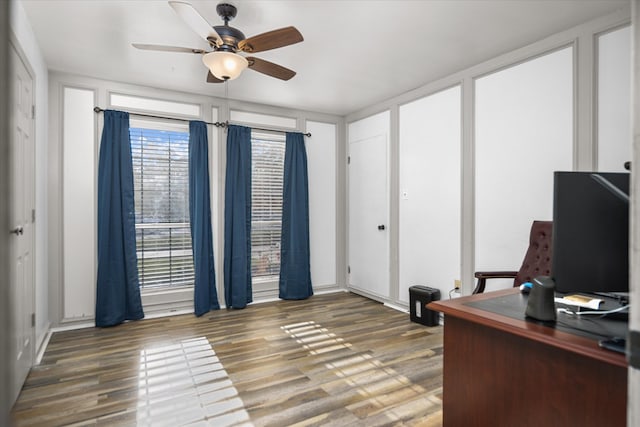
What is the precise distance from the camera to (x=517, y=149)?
126 inches

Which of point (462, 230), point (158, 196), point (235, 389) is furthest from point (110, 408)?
point (462, 230)

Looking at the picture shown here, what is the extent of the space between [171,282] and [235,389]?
7.13 feet

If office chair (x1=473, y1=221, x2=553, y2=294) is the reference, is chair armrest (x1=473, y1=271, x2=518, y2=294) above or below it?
below

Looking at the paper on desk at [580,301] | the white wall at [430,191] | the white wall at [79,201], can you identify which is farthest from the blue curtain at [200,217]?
the paper on desk at [580,301]

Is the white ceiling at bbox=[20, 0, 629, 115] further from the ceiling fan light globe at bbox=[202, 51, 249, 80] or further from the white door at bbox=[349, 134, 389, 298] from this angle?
the white door at bbox=[349, 134, 389, 298]

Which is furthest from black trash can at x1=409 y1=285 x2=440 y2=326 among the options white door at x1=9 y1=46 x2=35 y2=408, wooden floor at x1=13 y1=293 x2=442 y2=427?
white door at x1=9 y1=46 x2=35 y2=408

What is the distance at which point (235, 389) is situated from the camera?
2516 millimetres

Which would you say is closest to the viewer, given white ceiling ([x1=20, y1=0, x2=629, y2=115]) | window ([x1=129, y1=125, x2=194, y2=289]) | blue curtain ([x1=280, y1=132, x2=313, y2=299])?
white ceiling ([x1=20, y1=0, x2=629, y2=115])

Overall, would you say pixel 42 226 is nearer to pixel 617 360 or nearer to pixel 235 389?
pixel 235 389

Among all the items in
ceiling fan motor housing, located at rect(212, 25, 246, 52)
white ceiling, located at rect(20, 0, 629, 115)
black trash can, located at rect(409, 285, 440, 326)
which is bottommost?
black trash can, located at rect(409, 285, 440, 326)

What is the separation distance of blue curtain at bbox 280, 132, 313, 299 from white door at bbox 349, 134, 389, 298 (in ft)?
2.44

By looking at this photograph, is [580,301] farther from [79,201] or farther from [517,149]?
[79,201]

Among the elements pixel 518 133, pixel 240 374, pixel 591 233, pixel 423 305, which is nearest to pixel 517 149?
pixel 518 133

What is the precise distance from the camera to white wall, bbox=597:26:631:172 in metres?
2.52
